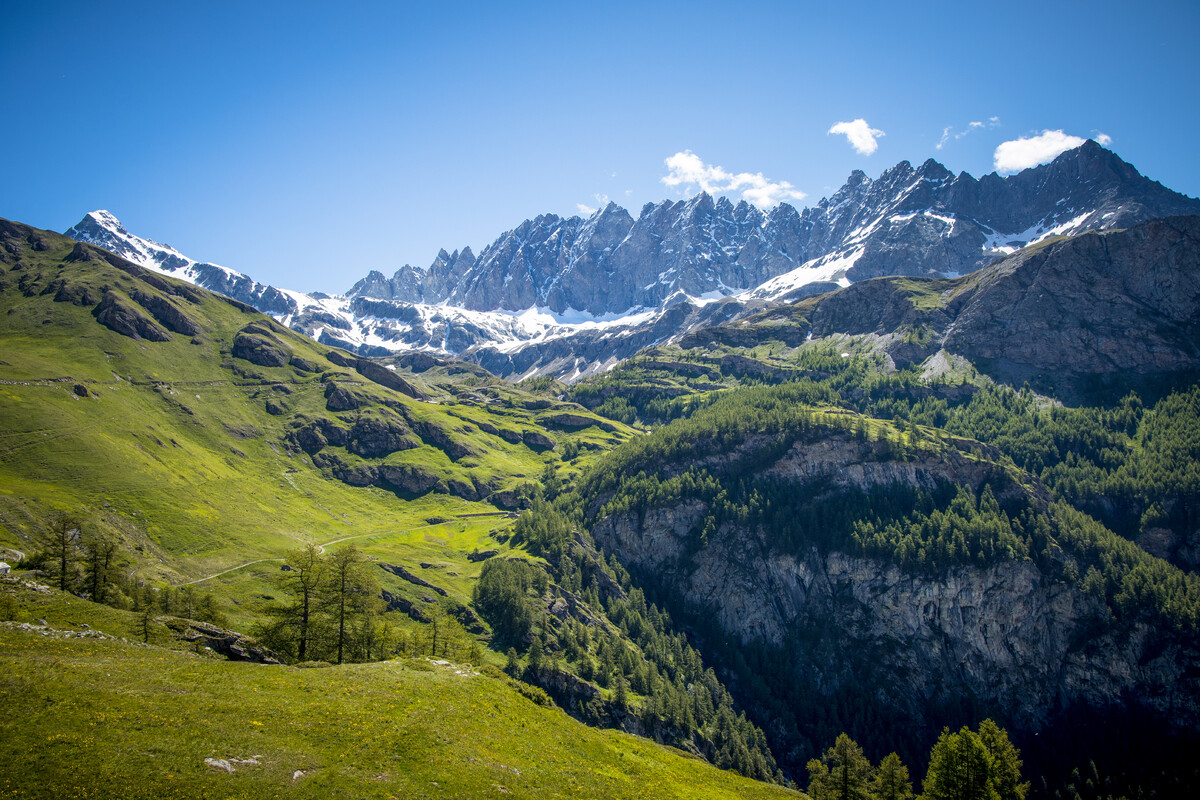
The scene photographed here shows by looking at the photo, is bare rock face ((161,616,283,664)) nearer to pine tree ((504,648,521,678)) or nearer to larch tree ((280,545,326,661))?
larch tree ((280,545,326,661))

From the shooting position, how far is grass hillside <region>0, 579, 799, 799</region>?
25.1 metres

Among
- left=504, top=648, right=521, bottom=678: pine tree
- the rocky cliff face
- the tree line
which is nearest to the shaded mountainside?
the rocky cliff face

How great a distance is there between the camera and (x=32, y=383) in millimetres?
176250

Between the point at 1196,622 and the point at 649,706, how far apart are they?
14605cm

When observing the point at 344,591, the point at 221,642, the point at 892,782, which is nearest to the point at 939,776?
the point at 892,782

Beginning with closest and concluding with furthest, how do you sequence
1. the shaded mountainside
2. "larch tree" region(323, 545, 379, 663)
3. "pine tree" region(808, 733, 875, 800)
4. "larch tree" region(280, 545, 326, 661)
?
"larch tree" region(280, 545, 326, 661)
"larch tree" region(323, 545, 379, 663)
"pine tree" region(808, 733, 875, 800)
the shaded mountainside

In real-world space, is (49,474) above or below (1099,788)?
above

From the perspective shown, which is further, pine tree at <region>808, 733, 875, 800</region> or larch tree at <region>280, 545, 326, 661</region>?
pine tree at <region>808, 733, 875, 800</region>

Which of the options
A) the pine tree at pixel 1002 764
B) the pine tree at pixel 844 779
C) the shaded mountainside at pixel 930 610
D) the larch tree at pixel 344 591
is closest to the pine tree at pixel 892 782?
the pine tree at pixel 844 779

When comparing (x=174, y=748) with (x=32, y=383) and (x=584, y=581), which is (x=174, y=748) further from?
(x=32, y=383)

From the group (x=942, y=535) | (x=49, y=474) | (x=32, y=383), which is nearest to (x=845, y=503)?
(x=942, y=535)

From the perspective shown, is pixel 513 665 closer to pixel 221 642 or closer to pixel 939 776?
pixel 221 642

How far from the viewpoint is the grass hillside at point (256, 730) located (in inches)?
988

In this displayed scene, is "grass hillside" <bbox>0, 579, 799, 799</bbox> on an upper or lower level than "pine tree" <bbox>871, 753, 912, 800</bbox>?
upper
